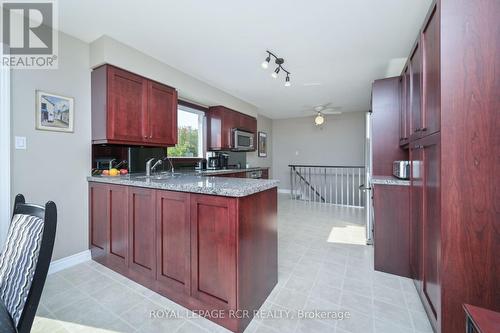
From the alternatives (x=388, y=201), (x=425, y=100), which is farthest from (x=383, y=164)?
(x=425, y=100)

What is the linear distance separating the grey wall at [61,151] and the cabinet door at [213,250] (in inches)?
63.5

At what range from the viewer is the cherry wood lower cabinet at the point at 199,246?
55.5 inches

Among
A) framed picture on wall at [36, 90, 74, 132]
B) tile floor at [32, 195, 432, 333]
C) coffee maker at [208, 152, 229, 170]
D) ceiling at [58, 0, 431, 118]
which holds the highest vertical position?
ceiling at [58, 0, 431, 118]

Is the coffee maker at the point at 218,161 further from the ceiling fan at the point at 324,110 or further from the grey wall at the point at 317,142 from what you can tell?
the grey wall at the point at 317,142

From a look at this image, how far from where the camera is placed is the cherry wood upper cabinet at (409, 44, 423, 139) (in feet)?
5.33

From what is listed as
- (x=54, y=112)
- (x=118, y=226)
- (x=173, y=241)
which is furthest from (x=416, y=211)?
(x=54, y=112)

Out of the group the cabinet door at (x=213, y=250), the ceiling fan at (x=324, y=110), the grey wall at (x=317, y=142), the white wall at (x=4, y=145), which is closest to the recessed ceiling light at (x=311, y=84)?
the ceiling fan at (x=324, y=110)

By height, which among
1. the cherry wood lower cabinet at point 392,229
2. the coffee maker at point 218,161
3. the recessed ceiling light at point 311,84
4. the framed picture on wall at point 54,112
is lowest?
the cherry wood lower cabinet at point 392,229

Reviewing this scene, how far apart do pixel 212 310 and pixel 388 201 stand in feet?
6.01

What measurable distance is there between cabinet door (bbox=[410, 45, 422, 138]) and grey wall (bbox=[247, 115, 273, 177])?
4.29 m

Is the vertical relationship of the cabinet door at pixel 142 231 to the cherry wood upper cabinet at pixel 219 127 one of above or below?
below

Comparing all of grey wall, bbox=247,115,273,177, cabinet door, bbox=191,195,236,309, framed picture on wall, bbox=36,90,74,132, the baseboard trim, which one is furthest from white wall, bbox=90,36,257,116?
grey wall, bbox=247,115,273,177

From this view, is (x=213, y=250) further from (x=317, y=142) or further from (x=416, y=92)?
(x=317, y=142)

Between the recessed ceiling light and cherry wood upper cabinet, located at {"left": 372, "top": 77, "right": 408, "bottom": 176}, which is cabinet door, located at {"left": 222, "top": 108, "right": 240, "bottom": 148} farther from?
cherry wood upper cabinet, located at {"left": 372, "top": 77, "right": 408, "bottom": 176}
